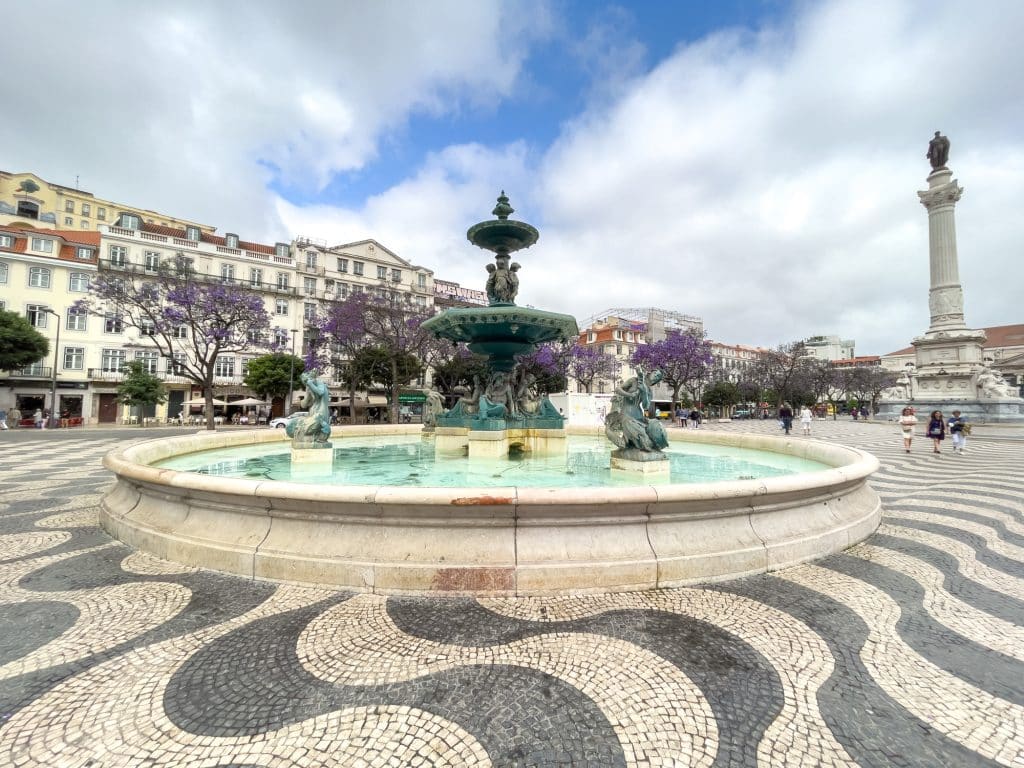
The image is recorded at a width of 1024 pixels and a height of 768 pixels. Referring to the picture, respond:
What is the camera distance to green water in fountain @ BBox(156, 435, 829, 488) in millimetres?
6078

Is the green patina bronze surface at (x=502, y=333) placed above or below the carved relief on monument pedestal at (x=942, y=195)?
below

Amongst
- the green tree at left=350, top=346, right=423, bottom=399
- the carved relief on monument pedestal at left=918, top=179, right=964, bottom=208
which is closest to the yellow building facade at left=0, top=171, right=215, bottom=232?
the green tree at left=350, top=346, right=423, bottom=399

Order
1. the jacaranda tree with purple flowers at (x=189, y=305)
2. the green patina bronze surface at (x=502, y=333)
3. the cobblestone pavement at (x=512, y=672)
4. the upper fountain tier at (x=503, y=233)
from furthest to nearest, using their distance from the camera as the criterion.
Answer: the jacaranda tree with purple flowers at (x=189, y=305) < the upper fountain tier at (x=503, y=233) < the green patina bronze surface at (x=502, y=333) < the cobblestone pavement at (x=512, y=672)

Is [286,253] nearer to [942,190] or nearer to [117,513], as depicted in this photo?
[117,513]

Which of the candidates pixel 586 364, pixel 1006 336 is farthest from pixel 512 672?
pixel 1006 336

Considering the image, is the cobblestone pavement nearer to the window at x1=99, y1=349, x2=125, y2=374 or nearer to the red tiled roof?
the window at x1=99, y1=349, x2=125, y2=374

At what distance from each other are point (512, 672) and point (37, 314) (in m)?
53.1

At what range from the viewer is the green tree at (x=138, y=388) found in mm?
31578

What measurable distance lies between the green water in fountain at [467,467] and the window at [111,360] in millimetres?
39797

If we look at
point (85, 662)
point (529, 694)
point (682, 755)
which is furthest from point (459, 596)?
point (85, 662)

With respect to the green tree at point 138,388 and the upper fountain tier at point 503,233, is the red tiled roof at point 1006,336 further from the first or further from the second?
the green tree at point 138,388

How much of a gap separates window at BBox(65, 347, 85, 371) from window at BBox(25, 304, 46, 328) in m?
2.87

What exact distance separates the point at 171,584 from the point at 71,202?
76.0 metres

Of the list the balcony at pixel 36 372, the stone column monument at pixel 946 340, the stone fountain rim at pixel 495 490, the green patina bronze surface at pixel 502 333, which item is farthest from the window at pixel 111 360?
the stone column monument at pixel 946 340
